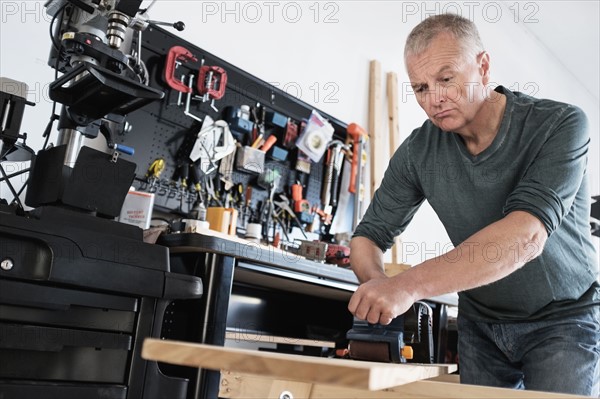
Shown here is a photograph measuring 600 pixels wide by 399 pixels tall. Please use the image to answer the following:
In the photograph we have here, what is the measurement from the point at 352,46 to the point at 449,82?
2.11m

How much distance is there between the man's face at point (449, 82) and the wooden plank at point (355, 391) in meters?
0.62

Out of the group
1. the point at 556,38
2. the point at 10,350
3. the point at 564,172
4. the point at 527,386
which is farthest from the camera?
the point at 556,38

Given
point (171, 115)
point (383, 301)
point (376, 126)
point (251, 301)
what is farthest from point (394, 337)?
point (376, 126)

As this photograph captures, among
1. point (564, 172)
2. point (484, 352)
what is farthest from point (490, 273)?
point (484, 352)

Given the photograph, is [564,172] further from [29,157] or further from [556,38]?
[556,38]

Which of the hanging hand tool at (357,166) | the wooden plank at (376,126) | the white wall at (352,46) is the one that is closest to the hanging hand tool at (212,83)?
the white wall at (352,46)

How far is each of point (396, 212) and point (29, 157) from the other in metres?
1.05

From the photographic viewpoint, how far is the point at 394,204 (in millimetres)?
1551

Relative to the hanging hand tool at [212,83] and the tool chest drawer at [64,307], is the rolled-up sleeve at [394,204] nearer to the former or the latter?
the tool chest drawer at [64,307]

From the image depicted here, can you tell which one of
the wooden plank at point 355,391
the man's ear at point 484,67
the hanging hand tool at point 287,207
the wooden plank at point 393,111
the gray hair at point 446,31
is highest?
the wooden plank at point 393,111

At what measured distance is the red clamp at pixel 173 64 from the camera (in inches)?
87.7

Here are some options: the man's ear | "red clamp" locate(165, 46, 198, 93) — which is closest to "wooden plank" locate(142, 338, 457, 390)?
the man's ear

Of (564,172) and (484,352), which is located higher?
(564,172)

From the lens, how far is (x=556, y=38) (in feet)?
15.2
